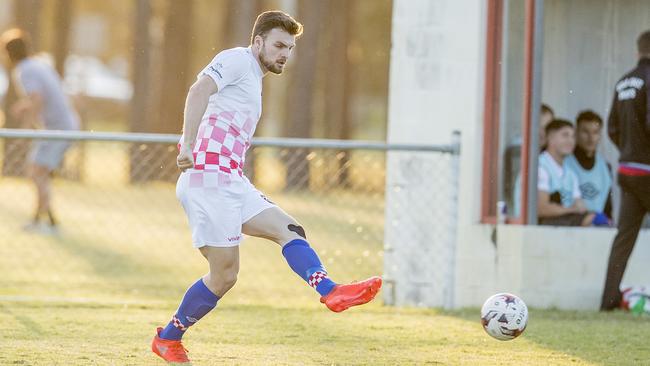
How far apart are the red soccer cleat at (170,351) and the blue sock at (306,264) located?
2.45 ft

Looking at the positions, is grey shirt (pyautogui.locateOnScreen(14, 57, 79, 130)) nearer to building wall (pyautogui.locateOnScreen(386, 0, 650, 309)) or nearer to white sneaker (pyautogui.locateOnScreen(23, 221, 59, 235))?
white sneaker (pyautogui.locateOnScreen(23, 221, 59, 235))

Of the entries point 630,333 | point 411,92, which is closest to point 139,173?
point 411,92

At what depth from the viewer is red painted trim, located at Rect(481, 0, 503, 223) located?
404 inches

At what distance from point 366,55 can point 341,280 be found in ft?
115

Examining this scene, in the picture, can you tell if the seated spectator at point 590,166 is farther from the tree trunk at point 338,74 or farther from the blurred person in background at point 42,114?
the tree trunk at point 338,74

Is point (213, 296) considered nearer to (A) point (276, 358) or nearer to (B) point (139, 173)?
(A) point (276, 358)

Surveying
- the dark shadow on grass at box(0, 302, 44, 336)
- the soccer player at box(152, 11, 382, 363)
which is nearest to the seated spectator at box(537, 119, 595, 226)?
the soccer player at box(152, 11, 382, 363)

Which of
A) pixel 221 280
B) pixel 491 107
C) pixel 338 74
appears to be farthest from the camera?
pixel 338 74

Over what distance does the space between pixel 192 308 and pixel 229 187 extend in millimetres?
677

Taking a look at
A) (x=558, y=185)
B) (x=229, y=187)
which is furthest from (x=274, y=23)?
(x=558, y=185)

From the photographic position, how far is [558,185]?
1069 centimetres

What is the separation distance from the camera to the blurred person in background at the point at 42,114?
1488 cm

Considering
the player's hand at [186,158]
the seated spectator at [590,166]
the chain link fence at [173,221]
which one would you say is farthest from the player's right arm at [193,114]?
the seated spectator at [590,166]

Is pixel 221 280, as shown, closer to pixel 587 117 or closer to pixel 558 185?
pixel 558 185
